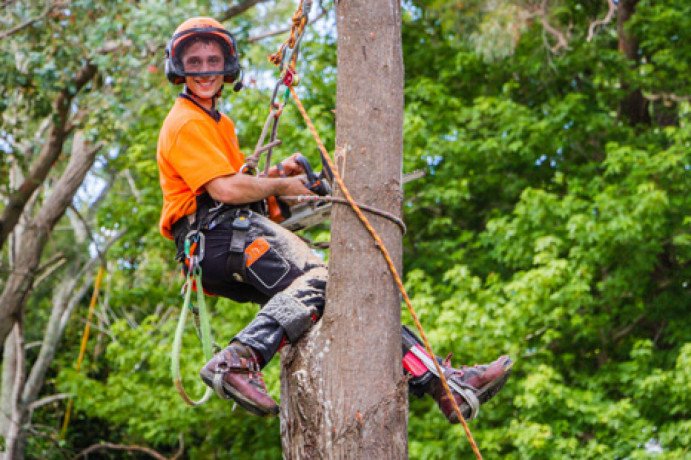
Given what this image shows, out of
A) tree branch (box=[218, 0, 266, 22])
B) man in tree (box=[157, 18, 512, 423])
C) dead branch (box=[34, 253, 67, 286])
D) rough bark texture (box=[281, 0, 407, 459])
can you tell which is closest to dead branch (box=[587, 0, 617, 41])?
tree branch (box=[218, 0, 266, 22])

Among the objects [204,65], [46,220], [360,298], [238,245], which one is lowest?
[360,298]

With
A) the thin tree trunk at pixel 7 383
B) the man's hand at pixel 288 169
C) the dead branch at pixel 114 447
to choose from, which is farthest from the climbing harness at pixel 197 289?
the thin tree trunk at pixel 7 383

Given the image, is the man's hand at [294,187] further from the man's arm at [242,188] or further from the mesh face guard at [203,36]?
the mesh face guard at [203,36]

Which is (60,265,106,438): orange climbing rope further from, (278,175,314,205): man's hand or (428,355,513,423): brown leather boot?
(428,355,513,423): brown leather boot

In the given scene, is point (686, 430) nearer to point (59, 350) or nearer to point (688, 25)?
point (688, 25)

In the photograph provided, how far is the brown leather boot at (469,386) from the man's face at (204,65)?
53.0 inches

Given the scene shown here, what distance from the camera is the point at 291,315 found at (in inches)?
144

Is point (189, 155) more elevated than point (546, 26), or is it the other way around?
point (546, 26)

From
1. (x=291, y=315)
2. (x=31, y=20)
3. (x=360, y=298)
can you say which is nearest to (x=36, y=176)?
(x=31, y=20)

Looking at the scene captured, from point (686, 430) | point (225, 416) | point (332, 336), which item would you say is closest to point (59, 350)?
point (225, 416)

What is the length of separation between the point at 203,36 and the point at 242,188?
26.0 inches

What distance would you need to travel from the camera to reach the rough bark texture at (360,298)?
344cm

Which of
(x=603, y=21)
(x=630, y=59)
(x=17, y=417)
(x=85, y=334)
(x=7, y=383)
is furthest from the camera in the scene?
(x=85, y=334)

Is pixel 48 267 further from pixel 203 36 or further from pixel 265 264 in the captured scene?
pixel 265 264
